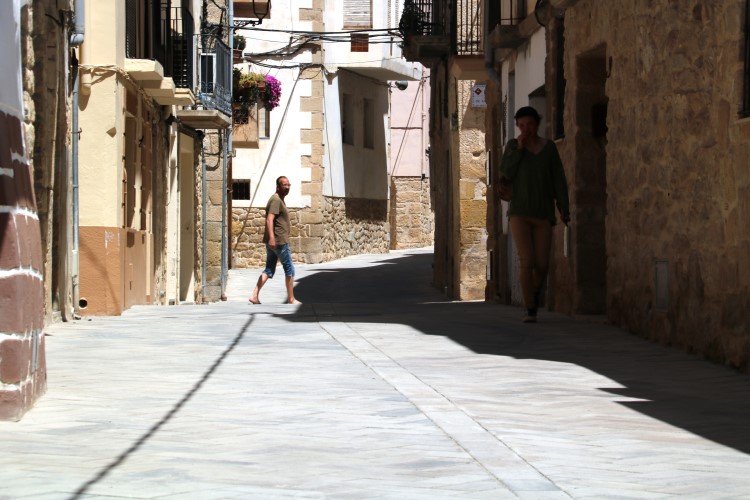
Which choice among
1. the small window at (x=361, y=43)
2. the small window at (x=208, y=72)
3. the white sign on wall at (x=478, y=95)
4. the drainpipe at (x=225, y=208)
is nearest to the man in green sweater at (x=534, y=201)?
the white sign on wall at (x=478, y=95)

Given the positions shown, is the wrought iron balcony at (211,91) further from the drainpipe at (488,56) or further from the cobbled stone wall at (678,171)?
the cobbled stone wall at (678,171)

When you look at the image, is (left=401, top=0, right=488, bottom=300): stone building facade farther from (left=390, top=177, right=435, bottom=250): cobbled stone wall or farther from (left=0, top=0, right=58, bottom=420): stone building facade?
(left=390, top=177, right=435, bottom=250): cobbled stone wall

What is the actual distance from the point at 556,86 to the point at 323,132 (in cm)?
2469

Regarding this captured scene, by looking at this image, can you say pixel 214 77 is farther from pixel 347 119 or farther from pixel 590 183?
pixel 347 119

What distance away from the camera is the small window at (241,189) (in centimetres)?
3988

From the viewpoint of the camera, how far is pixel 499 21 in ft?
63.3

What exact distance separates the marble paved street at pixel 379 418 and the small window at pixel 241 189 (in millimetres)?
27913

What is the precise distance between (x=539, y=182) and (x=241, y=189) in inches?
1084

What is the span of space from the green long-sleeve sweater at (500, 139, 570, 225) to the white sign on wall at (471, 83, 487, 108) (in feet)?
29.6

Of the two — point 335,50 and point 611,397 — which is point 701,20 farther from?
point 335,50

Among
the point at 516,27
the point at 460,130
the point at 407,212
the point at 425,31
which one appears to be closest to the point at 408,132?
the point at 407,212

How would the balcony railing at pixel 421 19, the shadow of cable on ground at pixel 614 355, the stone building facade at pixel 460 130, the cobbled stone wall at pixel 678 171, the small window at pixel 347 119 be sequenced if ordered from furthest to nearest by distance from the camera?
the small window at pixel 347 119
the balcony railing at pixel 421 19
the stone building facade at pixel 460 130
the cobbled stone wall at pixel 678 171
the shadow of cable on ground at pixel 614 355

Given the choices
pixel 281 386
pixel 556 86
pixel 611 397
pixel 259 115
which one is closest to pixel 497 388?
pixel 611 397

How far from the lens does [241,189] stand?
39938 mm
